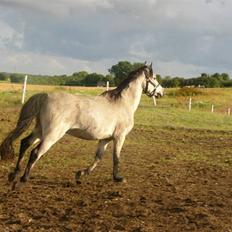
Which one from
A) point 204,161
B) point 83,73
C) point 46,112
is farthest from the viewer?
point 83,73

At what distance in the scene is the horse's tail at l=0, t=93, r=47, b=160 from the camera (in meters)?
8.73

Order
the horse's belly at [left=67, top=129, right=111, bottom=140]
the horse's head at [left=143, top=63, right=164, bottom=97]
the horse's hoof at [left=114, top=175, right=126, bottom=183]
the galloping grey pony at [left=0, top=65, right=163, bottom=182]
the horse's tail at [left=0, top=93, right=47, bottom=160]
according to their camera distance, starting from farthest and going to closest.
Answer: the horse's head at [left=143, top=63, right=164, bottom=97] < the horse's hoof at [left=114, top=175, right=126, bottom=183] < the horse's belly at [left=67, top=129, right=111, bottom=140] < the horse's tail at [left=0, top=93, right=47, bottom=160] < the galloping grey pony at [left=0, top=65, right=163, bottom=182]

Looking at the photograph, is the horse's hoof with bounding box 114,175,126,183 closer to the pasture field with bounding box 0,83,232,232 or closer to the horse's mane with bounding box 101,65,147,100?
the pasture field with bounding box 0,83,232,232

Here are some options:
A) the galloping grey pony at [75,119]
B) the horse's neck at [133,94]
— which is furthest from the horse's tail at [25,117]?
the horse's neck at [133,94]

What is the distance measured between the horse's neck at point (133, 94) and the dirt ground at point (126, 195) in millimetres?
1515

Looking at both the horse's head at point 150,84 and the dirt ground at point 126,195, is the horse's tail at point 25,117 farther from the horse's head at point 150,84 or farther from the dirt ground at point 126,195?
the horse's head at point 150,84

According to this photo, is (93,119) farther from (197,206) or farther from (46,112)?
(197,206)

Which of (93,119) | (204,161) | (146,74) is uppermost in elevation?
(146,74)

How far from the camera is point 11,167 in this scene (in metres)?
11.0

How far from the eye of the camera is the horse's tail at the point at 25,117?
8734mm

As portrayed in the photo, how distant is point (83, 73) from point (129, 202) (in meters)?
106

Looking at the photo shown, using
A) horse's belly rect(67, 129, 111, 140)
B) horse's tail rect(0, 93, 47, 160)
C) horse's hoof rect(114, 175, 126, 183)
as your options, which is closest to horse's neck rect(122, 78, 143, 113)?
horse's belly rect(67, 129, 111, 140)

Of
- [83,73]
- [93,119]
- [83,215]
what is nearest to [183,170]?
[93,119]

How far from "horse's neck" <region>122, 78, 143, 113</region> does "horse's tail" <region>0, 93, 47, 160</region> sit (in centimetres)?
228
